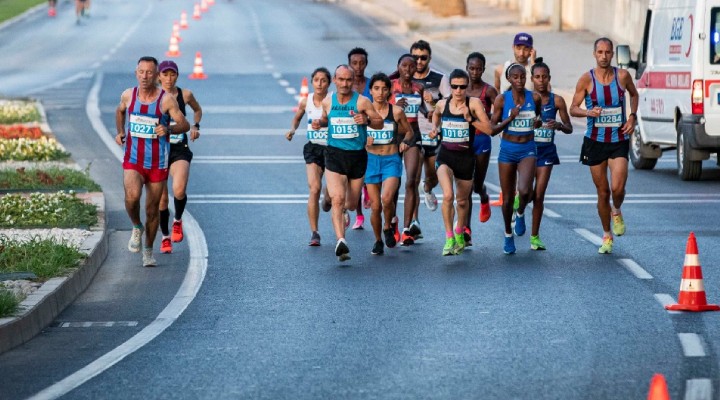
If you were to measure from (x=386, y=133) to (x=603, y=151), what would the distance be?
195 cm

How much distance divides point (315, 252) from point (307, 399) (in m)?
6.80

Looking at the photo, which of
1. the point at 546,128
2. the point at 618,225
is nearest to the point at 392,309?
the point at 546,128

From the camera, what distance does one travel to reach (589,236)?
1717 cm

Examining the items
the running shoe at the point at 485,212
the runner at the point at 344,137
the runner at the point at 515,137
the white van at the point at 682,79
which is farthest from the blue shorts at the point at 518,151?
the white van at the point at 682,79

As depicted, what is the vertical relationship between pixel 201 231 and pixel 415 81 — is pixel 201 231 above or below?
below

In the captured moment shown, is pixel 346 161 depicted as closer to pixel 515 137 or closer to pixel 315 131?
pixel 315 131

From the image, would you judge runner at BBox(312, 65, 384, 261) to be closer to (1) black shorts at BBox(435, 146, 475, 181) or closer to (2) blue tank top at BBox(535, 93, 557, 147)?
(1) black shorts at BBox(435, 146, 475, 181)

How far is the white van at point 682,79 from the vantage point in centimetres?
2173

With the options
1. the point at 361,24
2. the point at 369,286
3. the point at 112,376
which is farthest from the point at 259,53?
the point at 112,376

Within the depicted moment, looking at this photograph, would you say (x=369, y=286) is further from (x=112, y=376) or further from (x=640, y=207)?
(x=640, y=207)

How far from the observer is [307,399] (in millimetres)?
9383

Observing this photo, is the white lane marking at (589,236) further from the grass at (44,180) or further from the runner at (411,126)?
the grass at (44,180)

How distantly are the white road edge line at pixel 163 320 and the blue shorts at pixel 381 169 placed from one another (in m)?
1.62

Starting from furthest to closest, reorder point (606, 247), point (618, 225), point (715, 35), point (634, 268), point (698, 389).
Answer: point (715, 35), point (618, 225), point (606, 247), point (634, 268), point (698, 389)
